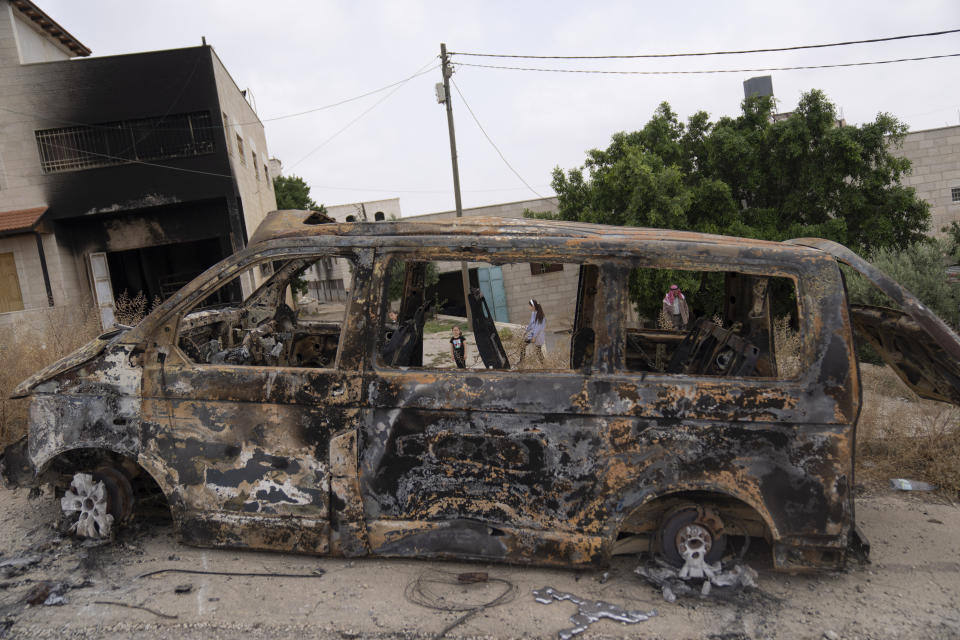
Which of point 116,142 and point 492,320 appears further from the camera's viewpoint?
point 116,142

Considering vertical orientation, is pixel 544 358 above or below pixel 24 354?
below

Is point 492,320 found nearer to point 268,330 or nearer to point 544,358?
point 268,330

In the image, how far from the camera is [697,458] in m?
2.97

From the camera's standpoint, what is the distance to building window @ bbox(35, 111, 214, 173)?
14.1 m

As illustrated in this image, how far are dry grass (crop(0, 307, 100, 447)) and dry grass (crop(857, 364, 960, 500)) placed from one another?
23.0 ft

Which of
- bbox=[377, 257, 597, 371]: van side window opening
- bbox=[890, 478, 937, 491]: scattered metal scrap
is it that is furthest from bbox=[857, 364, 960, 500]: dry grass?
bbox=[377, 257, 597, 371]: van side window opening

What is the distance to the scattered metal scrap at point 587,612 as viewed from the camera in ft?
9.15

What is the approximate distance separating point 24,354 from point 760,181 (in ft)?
53.1

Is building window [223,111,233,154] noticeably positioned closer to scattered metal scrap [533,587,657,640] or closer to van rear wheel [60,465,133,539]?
van rear wheel [60,465,133,539]

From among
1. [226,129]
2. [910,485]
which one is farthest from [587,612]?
[226,129]

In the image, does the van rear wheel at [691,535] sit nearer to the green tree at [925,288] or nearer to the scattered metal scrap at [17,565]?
the scattered metal scrap at [17,565]

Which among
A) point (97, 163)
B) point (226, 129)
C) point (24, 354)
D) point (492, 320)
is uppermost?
point (226, 129)

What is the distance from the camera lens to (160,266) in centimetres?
1906

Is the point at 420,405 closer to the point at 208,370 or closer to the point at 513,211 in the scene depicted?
the point at 208,370
